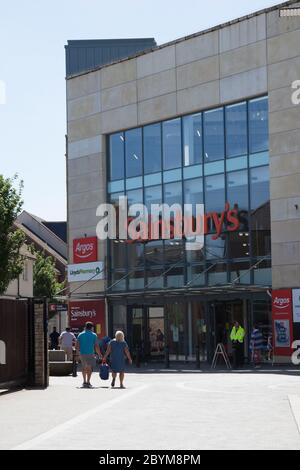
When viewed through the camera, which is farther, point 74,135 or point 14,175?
point 74,135

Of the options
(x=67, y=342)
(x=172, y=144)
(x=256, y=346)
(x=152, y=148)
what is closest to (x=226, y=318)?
(x=256, y=346)

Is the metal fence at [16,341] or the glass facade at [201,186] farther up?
the glass facade at [201,186]

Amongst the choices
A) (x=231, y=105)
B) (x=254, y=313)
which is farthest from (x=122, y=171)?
(x=254, y=313)

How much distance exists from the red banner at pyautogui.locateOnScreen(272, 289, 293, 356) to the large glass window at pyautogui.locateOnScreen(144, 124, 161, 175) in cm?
906

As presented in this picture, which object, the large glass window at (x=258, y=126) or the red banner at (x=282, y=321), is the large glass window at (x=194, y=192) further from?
the red banner at (x=282, y=321)

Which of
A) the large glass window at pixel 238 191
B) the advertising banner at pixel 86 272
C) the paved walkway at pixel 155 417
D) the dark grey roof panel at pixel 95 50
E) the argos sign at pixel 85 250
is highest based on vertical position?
the dark grey roof panel at pixel 95 50

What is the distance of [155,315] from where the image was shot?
4081 cm

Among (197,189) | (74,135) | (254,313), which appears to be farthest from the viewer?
(74,135)

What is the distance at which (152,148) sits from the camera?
41.5m

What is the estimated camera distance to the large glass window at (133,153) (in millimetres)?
41919

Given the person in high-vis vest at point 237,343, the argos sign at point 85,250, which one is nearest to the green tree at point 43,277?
the argos sign at point 85,250

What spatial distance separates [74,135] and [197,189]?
936cm

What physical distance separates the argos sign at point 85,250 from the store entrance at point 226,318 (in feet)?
26.3
